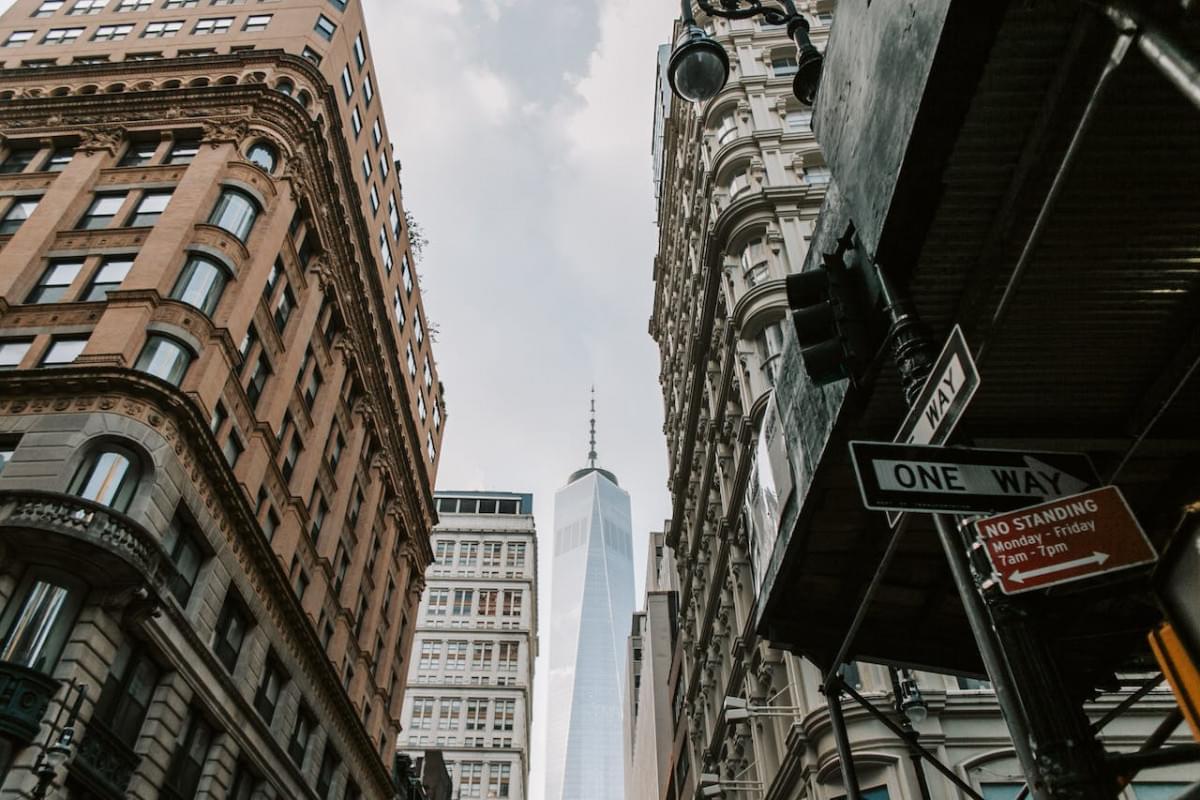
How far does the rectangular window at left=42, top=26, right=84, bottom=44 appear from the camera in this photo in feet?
158

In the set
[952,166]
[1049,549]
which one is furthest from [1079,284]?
[1049,549]

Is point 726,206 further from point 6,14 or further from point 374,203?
point 6,14

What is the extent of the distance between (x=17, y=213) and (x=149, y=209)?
5519 millimetres

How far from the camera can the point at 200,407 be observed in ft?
88.8

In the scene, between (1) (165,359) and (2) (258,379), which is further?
(2) (258,379)

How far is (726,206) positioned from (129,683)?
87.0ft

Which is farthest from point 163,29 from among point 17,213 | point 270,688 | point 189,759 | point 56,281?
point 189,759

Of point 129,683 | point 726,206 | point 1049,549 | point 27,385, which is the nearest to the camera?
point 1049,549

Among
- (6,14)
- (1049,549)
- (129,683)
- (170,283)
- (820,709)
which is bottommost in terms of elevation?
(1049,549)

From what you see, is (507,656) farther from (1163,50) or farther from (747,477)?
(1163,50)

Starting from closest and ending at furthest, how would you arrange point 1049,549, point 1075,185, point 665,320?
point 1049,549
point 1075,185
point 665,320

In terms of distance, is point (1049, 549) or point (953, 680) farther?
point (953, 680)

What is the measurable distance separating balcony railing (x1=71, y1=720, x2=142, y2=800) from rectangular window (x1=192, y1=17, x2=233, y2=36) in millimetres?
39841

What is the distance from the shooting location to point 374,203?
51906 millimetres
